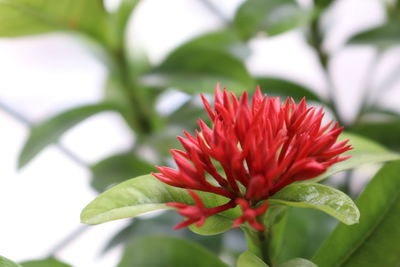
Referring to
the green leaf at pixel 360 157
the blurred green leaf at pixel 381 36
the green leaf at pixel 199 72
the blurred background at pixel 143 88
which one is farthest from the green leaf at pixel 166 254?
the blurred green leaf at pixel 381 36

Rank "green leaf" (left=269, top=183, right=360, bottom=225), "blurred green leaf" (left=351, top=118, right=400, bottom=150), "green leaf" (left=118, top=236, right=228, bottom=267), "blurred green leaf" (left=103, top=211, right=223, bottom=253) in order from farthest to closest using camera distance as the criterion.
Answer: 1. "blurred green leaf" (left=351, top=118, right=400, bottom=150)
2. "blurred green leaf" (left=103, top=211, right=223, bottom=253)
3. "green leaf" (left=118, top=236, right=228, bottom=267)
4. "green leaf" (left=269, top=183, right=360, bottom=225)

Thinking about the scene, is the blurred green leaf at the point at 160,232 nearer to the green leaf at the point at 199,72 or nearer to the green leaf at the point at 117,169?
the green leaf at the point at 117,169

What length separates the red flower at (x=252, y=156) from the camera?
12.9 inches

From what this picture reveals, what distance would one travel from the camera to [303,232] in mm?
545

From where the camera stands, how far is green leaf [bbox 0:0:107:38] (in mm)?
749

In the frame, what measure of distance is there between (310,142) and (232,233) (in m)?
0.53

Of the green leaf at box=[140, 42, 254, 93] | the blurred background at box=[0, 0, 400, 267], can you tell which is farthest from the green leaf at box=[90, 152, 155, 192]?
the green leaf at box=[140, 42, 254, 93]

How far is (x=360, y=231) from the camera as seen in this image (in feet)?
1.38

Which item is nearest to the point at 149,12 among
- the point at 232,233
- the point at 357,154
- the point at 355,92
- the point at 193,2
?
the point at 193,2

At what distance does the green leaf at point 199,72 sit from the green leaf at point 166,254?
0.29m

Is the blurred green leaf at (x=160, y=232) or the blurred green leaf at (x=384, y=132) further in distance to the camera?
the blurred green leaf at (x=384, y=132)

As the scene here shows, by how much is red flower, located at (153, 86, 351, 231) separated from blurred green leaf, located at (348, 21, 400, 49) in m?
0.55

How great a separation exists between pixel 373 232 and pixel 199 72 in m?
0.43

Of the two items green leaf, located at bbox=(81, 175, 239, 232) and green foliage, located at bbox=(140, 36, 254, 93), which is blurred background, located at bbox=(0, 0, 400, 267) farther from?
green leaf, located at bbox=(81, 175, 239, 232)
